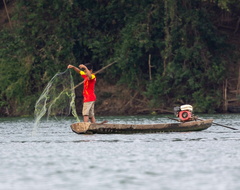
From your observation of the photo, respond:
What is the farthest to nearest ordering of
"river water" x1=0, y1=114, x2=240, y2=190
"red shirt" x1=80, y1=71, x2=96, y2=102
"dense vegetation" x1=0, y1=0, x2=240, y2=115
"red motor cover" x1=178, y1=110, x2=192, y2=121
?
1. "dense vegetation" x1=0, y1=0, x2=240, y2=115
2. "red motor cover" x1=178, y1=110, x2=192, y2=121
3. "red shirt" x1=80, y1=71, x2=96, y2=102
4. "river water" x1=0, y1=114, x2=240, y2=190

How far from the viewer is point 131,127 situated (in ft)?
80.2


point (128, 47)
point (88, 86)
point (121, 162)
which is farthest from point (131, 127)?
point (128, 47)

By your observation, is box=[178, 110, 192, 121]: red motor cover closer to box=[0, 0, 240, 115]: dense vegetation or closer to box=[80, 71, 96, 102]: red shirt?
box=[80, 71, 96, 102]: red shirt

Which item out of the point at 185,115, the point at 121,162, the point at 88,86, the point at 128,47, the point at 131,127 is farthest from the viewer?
the point at 128,47

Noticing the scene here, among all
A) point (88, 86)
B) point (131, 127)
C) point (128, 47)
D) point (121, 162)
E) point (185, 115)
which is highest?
point (128, 47)

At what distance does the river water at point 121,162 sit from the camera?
13633 millimetres

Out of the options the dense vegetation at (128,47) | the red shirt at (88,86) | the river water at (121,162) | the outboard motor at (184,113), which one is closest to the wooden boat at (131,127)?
the river water at (121,162)

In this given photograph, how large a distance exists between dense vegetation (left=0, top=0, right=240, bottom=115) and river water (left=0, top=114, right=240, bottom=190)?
18395mm

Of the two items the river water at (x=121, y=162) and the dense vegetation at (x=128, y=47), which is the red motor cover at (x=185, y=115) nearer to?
the river water at (x=121, y=162)

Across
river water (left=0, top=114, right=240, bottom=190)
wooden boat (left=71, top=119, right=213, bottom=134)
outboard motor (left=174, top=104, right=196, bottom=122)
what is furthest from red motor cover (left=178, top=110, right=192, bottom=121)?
river water (left=0, top=114, right=240, bottom=190)

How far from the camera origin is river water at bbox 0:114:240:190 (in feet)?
44.7

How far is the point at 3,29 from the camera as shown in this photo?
4622 centimetres

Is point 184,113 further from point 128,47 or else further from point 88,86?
point 128,47

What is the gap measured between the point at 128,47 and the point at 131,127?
60.2 feet
